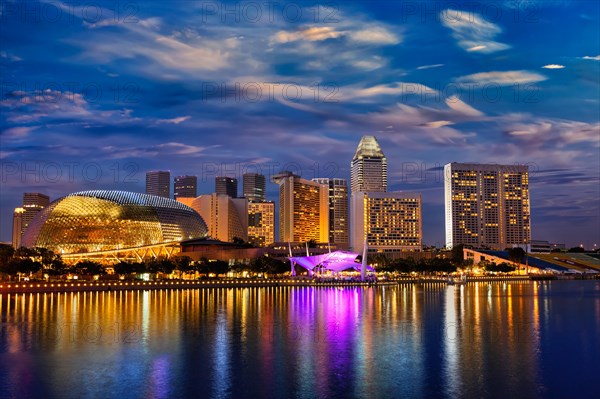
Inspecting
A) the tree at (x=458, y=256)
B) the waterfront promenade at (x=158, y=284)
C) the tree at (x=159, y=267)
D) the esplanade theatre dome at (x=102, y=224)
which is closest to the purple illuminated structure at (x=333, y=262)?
the waterfront promenade at (x=158, y=284)

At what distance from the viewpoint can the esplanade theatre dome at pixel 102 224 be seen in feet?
446

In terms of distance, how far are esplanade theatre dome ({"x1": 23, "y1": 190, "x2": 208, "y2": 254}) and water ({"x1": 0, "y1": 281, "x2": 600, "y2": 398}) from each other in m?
83.0

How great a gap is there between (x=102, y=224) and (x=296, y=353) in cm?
11425

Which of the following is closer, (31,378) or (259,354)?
(31,378)

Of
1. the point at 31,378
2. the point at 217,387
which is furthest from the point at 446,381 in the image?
the point at 31,378

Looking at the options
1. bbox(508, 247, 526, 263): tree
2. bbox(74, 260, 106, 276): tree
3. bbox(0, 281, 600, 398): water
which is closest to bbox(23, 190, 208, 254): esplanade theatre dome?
bbox(74, 260, 106, 276): tree

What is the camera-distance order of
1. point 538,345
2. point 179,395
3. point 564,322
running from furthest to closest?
point 564,322 < point 538,345 < point 179,395

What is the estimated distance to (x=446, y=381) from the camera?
25.8 metres

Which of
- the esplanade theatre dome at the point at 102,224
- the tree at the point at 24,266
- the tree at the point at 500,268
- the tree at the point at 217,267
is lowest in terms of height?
the tree at the point at 500,268

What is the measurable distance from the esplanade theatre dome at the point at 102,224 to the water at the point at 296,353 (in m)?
83.0

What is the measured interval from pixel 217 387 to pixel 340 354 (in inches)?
358

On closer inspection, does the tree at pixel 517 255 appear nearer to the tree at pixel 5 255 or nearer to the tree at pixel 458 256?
the tree at pixel 458 256

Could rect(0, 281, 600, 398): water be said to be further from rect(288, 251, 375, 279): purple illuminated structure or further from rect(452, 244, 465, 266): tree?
rect(452, 244, 465, 266): tree

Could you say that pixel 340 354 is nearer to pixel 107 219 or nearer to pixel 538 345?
pixel 538 345
